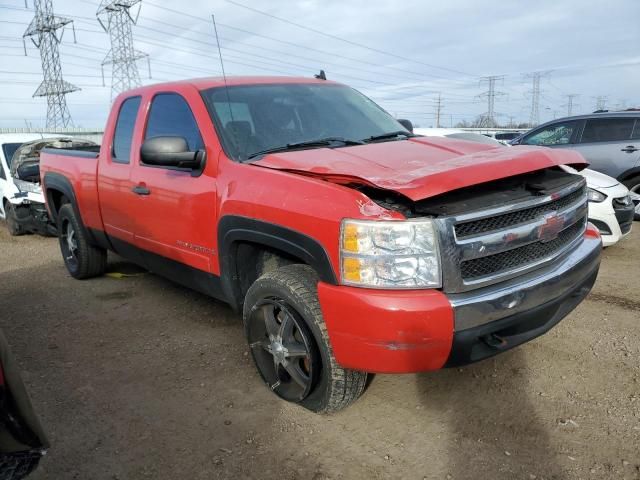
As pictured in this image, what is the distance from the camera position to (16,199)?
7.89 metres

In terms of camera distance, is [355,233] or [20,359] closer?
[355,233]

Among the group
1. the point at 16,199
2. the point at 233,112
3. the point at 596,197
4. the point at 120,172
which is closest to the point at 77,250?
the point at 120,172

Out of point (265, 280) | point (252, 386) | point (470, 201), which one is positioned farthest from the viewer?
point (252, 386)

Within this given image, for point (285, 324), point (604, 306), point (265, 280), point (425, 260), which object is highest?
point (425, 260)

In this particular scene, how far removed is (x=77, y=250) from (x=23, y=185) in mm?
3254

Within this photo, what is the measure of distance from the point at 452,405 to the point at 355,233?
1292 millimetres

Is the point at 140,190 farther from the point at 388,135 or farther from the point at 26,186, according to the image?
the point at 26,186

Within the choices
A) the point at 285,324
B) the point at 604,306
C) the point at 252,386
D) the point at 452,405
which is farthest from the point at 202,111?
the point at 604,306

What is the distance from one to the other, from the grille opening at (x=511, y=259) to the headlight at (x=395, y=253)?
173 millimetres

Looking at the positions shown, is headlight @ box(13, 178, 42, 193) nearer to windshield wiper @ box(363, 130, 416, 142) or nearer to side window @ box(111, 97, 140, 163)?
side window @ box(111, 97, 140, 163)

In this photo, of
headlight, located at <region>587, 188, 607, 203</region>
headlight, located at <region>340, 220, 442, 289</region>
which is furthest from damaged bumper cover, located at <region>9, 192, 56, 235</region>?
headlight, located at <region>587, 188, 607, 203</region>

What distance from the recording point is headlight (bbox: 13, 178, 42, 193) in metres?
7.59

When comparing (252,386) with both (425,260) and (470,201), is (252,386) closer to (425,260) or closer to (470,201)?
(425,260)

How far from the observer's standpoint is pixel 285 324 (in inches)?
109
